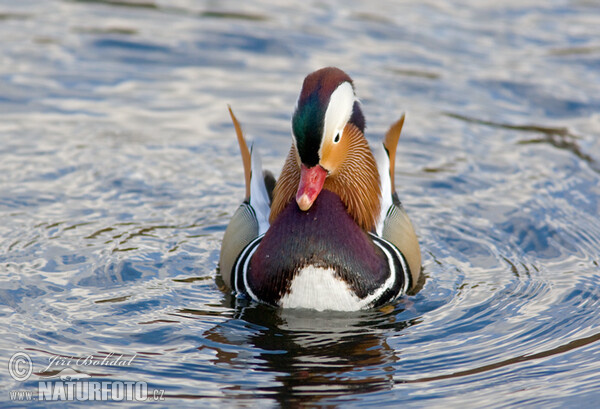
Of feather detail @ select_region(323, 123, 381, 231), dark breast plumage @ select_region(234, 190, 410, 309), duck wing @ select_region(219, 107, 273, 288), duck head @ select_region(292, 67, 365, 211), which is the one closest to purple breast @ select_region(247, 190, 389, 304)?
dark breast plumage @ select_region(234, 190, 410, 309)

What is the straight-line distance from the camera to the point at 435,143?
10570 millimetres

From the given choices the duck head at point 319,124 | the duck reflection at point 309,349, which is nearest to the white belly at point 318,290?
the duck reflection at point 309,349

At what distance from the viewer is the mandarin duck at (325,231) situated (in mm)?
6566

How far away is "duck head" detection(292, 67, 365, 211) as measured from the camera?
6.42 meters

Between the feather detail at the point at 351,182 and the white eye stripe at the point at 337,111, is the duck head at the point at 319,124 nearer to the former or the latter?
the white eye stripe at the point at 337,111

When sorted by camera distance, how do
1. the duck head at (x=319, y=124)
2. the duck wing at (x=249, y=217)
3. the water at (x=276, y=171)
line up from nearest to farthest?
→ the water at (x=276, y=171)
the duck head at (x=319, y=124)
the duck wing at (x=249, y=217)

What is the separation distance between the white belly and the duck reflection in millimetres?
110

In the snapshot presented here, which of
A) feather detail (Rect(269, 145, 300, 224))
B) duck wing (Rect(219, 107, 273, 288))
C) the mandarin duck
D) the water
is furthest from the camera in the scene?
duck wing (Rect(219, 107, 273, 288))

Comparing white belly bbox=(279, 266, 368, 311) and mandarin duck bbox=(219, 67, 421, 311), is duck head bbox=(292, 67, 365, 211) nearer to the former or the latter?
mandarin duck bbox=(219, 67, 421, 311)

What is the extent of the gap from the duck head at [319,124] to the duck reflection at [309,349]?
885 mm

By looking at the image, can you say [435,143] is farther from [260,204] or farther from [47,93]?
[47,93]

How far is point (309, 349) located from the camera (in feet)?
21.1

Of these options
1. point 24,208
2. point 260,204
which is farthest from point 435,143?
point 24,208

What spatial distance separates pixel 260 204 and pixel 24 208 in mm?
2341
